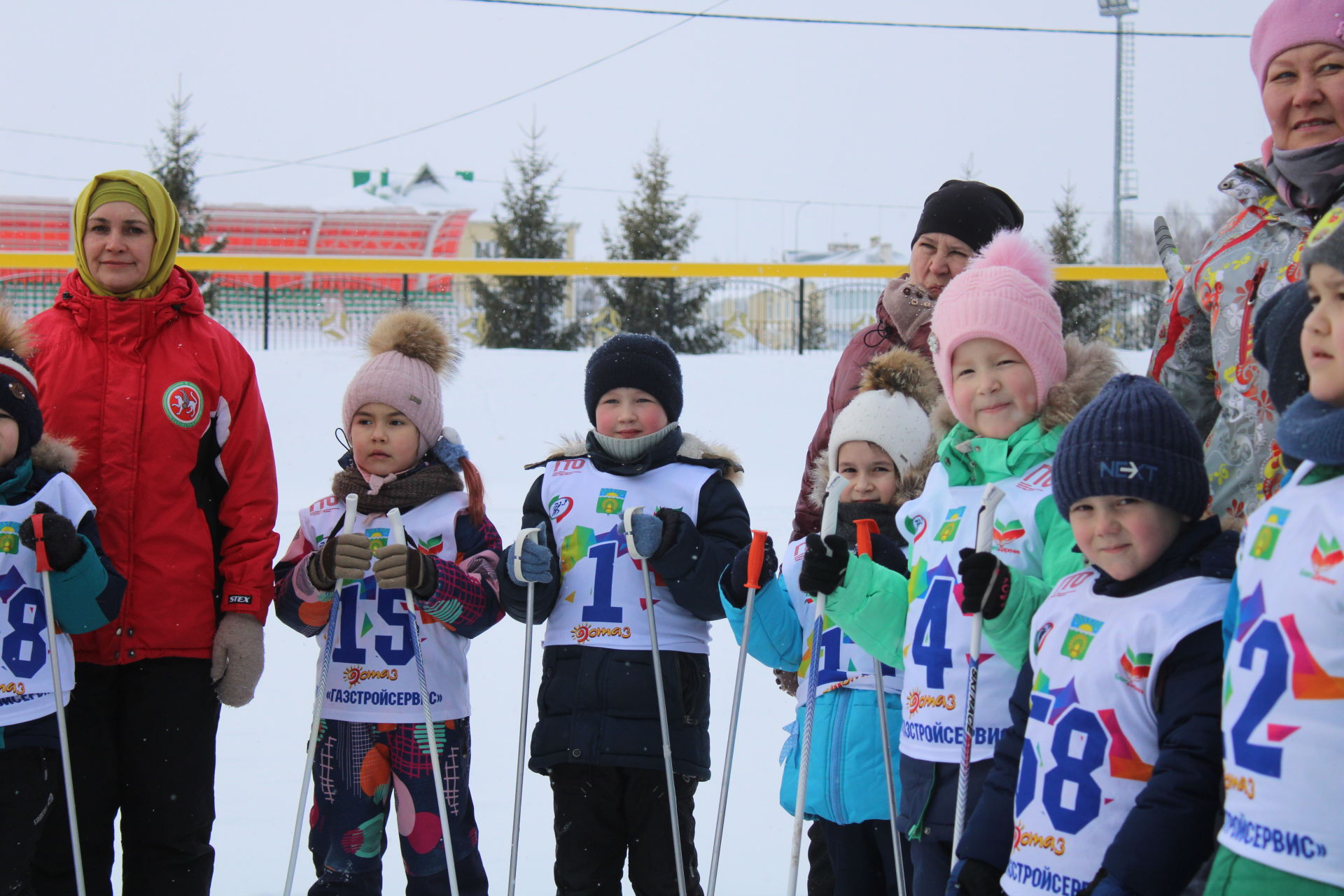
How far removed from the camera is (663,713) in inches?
106

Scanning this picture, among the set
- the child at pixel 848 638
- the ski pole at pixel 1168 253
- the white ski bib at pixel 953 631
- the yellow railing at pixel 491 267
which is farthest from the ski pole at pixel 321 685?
the yellow railing at pixel 491 267

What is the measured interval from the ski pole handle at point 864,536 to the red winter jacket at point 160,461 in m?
1.51

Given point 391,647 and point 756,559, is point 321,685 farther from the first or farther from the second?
point 756,559

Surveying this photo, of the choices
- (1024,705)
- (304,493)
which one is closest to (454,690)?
(1024,705)

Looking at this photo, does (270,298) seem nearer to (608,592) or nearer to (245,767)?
(245,767)

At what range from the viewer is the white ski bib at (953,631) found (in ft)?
7.06

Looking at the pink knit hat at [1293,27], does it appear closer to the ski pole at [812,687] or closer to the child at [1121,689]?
the child at [1121,689]

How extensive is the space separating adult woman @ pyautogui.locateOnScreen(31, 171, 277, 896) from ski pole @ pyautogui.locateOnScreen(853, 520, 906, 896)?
1.53 m

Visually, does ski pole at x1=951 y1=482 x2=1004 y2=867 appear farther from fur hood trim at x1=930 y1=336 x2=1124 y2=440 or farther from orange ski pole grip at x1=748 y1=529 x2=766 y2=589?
orange ski pole grip at x1=748 y1=529 x2=766 y2=589

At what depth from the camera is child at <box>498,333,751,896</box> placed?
2.73 meters

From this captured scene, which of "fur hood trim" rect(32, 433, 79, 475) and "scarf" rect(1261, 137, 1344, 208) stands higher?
"scarf" rect(1261, 137, 1344, 208)

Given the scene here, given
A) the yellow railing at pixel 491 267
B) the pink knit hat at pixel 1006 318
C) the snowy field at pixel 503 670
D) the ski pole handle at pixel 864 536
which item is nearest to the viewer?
the pink knit hat at pixel 1006 318

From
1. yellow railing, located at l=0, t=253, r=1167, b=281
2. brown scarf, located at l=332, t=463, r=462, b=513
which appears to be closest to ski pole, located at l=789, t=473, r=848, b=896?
brown scarf, located at l=332, t=463, r=462, b=513

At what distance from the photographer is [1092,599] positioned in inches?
71.9
